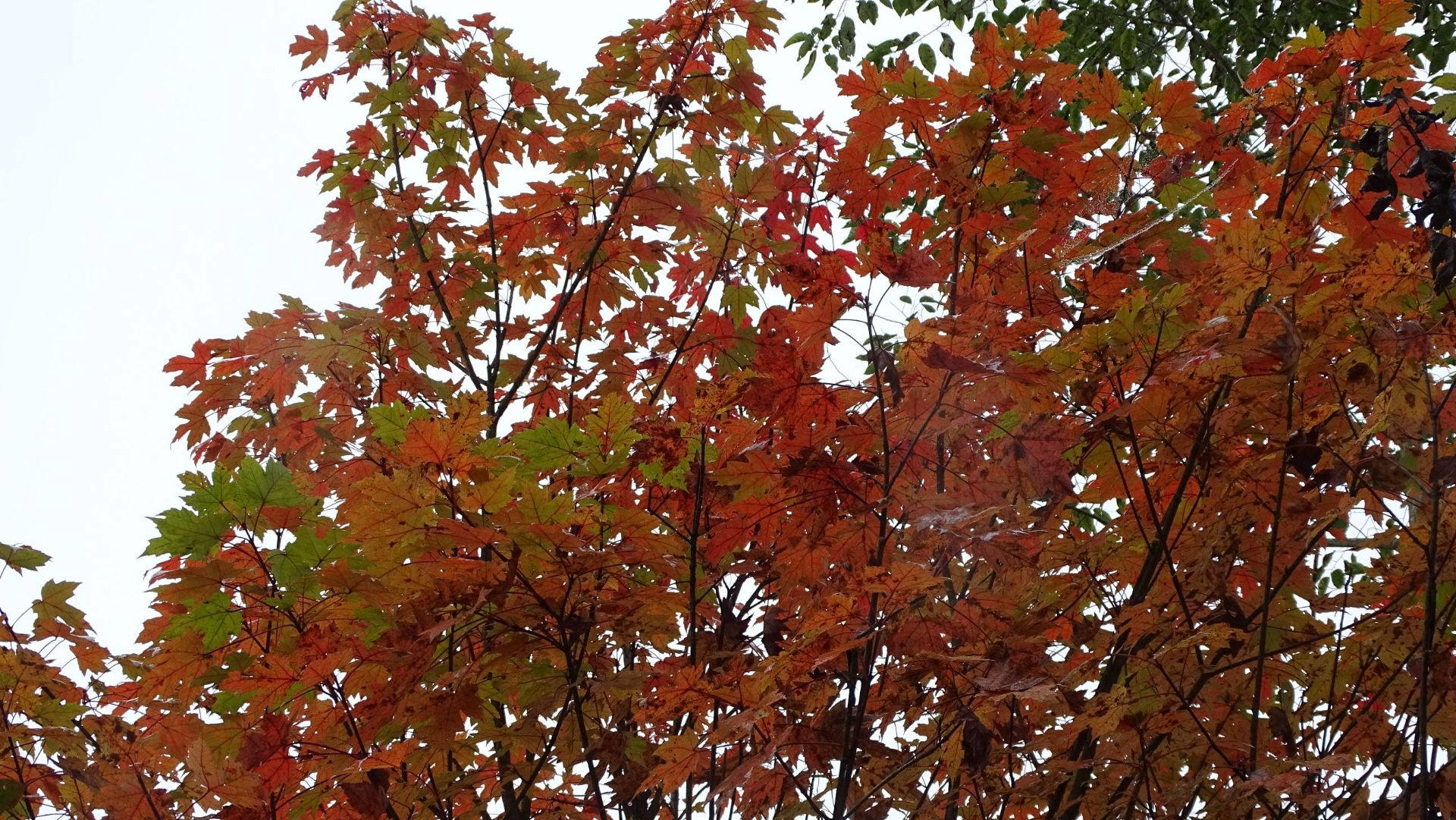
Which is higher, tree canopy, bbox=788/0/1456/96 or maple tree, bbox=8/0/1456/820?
tree canopy, bbox=788/0/1456/96

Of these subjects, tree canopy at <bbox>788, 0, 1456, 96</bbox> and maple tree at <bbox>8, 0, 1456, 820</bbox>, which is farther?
tree canopy at <bbox>788, 0, 1456, 96</bbox>

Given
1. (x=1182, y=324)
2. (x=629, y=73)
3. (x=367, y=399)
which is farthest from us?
(x=629, y=73)

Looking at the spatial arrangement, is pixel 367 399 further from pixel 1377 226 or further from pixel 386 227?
pixel 1377 226

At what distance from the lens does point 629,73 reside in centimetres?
347

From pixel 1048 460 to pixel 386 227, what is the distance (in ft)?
7.84

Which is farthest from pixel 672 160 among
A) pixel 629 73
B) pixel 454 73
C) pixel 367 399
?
pixel 367 399

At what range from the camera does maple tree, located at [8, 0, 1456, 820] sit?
6.16 feet

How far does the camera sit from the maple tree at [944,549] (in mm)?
1879

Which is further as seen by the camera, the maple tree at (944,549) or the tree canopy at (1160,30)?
the tree canopy at (1160,30)

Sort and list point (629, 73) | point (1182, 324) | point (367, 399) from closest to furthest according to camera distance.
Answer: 1. point (1182, 324)
2. point (367, 399)
3. point (629, 73)

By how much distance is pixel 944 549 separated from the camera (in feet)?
6.68

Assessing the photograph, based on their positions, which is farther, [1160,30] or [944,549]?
[1160,30]

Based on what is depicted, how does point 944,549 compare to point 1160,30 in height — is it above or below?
below

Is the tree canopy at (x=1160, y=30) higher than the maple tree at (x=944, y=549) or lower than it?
higher
